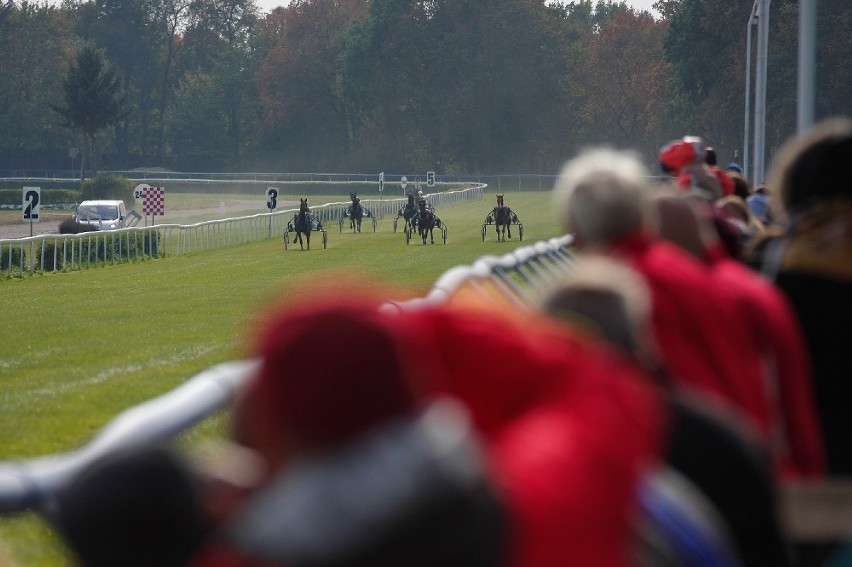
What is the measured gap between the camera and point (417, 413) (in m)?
1.67

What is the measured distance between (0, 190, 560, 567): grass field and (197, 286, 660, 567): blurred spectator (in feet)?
1.42

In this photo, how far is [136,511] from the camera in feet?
5.93

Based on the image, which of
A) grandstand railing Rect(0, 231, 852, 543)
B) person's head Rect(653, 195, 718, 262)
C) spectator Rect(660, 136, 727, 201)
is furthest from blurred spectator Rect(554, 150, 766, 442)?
spectator Rect(660, 136, 727, 201)

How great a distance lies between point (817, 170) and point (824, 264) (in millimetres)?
292

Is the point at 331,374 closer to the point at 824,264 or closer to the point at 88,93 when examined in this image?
the point at 824,264

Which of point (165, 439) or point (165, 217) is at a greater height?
point (165, 439)

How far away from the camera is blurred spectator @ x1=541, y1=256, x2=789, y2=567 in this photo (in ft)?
8.73

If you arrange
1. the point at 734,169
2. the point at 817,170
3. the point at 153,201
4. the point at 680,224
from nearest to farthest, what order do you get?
the point at 817,170 < the point at 680,224 < the point at 734,169 < the point at 153,201

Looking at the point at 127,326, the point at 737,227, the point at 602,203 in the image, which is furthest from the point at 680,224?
the point at 127,326

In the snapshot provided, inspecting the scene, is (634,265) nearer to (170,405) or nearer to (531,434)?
(170,405)

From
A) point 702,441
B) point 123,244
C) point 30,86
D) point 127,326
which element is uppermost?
point 30,86

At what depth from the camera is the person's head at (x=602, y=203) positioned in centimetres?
331

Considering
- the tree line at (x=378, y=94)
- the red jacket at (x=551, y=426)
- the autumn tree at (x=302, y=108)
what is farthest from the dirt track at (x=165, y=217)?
the red jacket at (x=551, y=426)

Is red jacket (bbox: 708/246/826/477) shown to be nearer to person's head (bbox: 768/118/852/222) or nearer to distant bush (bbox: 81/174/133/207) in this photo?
person's head (bbox: 768/118/852/222)
